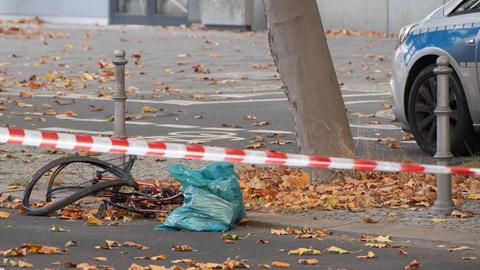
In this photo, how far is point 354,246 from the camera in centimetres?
862

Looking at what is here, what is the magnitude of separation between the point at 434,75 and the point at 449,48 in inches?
14.3

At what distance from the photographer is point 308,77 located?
10.7 m

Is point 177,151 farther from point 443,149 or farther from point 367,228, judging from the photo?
point 443,149

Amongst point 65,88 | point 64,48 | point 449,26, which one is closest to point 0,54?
point 64,48

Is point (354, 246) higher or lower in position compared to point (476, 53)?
lower

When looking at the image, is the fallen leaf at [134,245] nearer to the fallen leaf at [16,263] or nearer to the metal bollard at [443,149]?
the fallen leaf at [16,263]

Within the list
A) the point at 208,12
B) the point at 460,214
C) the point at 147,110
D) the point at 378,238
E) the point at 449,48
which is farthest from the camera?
the point at 208,12

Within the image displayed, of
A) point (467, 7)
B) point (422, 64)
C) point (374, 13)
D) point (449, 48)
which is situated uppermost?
point (467, 7)

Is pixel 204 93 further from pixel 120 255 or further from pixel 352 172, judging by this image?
pixel 120 255

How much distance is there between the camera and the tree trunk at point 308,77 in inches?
419

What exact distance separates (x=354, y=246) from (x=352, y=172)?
2.17 m

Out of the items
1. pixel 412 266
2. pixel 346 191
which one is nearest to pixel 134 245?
pixel 412 266

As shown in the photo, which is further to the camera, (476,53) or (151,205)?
(476,53)

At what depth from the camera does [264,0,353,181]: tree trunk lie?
10641mm
